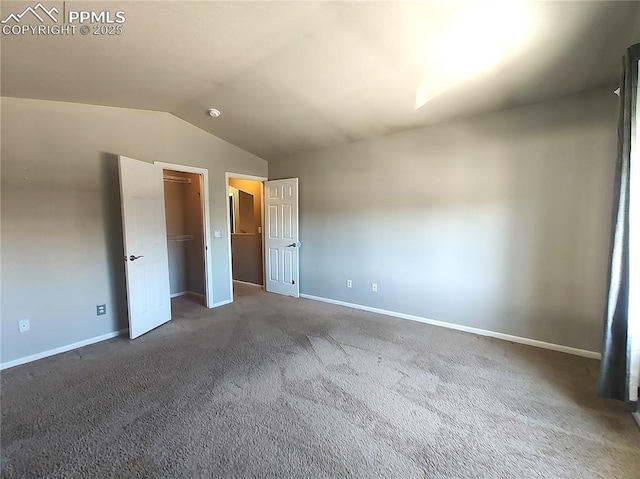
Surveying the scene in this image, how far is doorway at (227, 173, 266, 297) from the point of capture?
18.2ft

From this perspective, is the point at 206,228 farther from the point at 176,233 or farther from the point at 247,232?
the point at 247,232

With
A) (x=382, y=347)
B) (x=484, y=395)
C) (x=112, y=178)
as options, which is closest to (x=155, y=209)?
(x=112, y=178)

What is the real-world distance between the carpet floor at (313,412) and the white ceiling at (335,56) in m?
2.61

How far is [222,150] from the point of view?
14.1 feet

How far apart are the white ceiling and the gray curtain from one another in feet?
Answer: 1.47

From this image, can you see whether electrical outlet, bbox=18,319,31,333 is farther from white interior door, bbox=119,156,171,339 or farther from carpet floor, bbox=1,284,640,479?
white interior door, bbox=119,156,171,339

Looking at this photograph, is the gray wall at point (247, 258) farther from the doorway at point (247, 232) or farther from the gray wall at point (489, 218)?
the gray wall at point (489, 218)

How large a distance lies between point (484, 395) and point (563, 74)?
275 centimetres

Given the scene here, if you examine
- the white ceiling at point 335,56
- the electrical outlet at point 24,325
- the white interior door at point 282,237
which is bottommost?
the electrical outlet at point 24,325

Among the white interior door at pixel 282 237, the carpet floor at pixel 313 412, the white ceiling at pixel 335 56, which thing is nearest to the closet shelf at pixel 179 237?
the white interior door at pixel 282 237

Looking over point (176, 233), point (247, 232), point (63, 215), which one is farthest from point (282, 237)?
point (63, 215)

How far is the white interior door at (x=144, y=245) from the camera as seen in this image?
305 centimetres

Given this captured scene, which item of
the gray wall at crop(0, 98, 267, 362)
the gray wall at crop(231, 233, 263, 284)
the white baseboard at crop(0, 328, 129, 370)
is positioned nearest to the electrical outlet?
the gray wall at crop(0, 98, 267, 362)

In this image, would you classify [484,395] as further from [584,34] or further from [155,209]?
[155,209]
